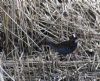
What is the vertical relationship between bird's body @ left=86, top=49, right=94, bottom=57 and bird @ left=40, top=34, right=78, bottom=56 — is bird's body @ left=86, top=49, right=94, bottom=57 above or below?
below

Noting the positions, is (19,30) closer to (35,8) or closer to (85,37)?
(35,8)

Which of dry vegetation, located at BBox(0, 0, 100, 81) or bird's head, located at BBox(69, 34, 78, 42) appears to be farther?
bird's head, located at BBox(69, 34, 78, 42)

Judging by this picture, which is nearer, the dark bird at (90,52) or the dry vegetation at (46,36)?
the dry vegetation at (46,36)

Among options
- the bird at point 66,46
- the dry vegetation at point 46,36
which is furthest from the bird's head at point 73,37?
the dry vegetation at point 46,36

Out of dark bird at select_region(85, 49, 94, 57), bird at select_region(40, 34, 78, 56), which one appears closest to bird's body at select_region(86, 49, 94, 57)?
dark bird at select_region(85, 49, 94, 57)

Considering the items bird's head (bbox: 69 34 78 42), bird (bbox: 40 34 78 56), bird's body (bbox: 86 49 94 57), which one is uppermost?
bird's head (bbox: 69 34 78 42)

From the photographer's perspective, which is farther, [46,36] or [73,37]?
[46,36]

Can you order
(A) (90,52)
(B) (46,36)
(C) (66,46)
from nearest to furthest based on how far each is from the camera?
(C) (66,46)
(A) (90,52)
(B) (46,36)

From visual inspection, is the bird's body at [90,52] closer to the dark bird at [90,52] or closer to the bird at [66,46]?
the dark bird at [90,52]

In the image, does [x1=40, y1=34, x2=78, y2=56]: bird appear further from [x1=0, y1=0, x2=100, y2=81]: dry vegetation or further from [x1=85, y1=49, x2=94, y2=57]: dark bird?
[x1=85, y1=49, x2=94, y2=57]: dark bird

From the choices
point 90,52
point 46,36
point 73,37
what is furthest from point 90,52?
point 46,36

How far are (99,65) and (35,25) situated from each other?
97 centimetres

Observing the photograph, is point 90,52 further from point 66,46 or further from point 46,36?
point 46,36

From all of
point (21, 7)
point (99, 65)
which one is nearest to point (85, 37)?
point (99, 65)
